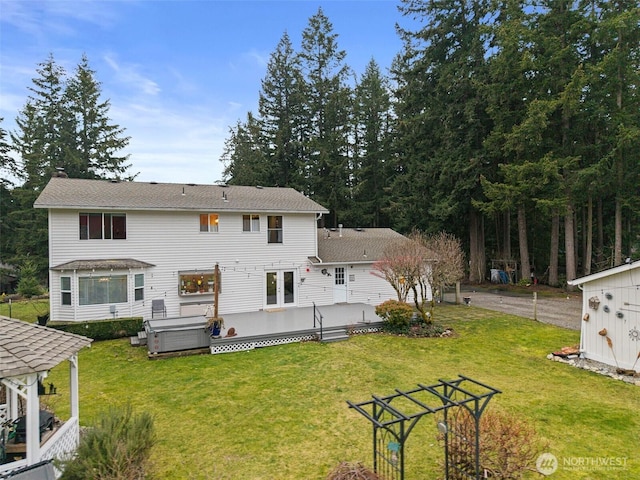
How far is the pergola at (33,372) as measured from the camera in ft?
13.1

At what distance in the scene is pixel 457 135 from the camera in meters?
24.8

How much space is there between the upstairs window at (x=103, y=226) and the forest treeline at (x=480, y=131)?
18.2 metres

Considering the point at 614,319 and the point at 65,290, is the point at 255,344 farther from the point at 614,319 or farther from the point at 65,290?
the point at 614,319

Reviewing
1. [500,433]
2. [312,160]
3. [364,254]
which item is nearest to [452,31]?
[312,160]

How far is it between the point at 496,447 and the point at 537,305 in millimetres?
15546

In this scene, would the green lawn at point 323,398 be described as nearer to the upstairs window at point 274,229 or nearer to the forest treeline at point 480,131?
the upstairs window at point 274,229

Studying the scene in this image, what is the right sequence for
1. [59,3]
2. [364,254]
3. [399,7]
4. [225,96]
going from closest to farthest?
[59,3], [364,254], [225,96], [399,7]

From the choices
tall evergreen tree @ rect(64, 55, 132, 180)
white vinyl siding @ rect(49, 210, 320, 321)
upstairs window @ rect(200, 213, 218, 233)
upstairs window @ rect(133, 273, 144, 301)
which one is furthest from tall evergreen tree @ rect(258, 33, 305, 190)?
upstairs window @ rect(133, 273, 144, 301)

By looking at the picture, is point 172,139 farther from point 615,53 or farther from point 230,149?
point 615,53

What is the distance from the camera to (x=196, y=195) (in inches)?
630

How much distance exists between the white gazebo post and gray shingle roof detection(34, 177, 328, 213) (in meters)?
10.5

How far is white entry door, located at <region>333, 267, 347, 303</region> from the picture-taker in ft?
55.2

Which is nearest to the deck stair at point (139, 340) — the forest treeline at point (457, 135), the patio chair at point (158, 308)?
the patio chair at point (158, 308)

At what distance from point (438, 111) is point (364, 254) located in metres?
15.0
